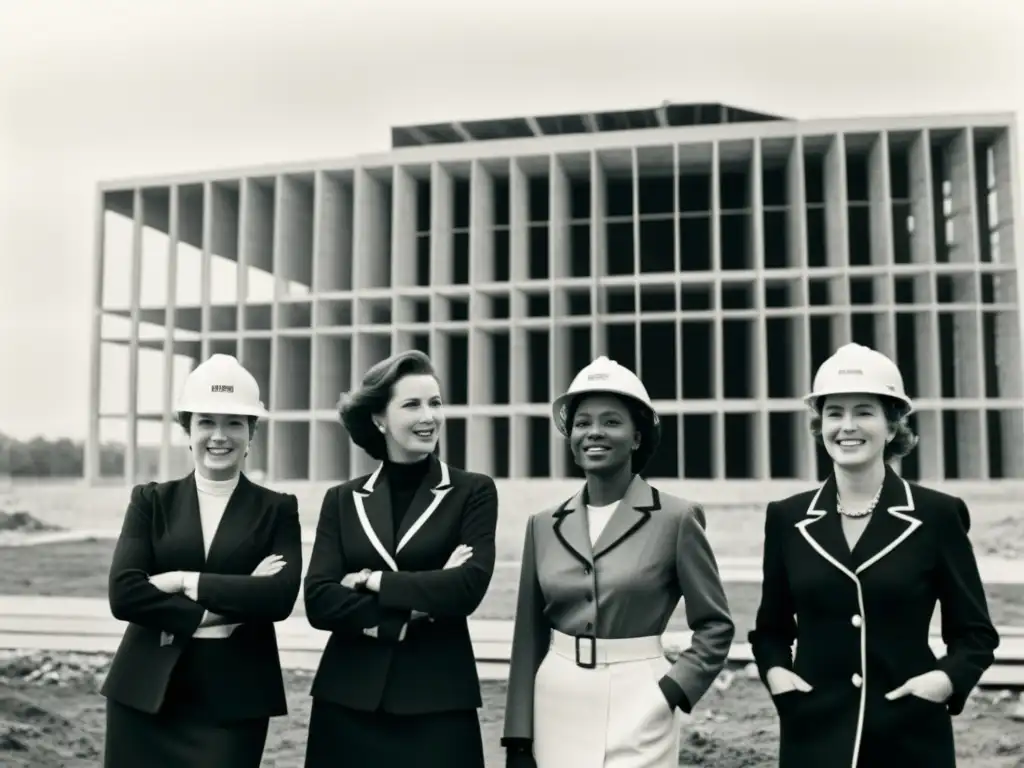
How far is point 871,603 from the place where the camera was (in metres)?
2.55

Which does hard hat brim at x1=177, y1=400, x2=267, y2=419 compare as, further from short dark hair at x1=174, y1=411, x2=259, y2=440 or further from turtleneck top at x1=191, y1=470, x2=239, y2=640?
turtleneck top at x1=191, y1=470, x2=239, y2=640

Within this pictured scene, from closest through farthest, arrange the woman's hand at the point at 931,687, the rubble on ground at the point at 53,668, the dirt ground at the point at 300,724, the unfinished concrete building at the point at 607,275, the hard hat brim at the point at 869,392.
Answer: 1. the woman's hand at the point at 931,687
2. the hard hat brim at the point at 869,392
3. the dirt ground at the point at 300,724
4. the rubble on ground at the point at 53,668
5. the unfinished concrete building at the point at 607,275

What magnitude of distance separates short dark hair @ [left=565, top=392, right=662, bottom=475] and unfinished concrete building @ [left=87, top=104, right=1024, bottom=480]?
3.44 metres

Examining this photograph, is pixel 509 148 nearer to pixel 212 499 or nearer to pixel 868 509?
pixel 212 499

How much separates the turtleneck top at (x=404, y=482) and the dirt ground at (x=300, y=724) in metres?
2.83

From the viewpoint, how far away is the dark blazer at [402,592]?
2.76 m

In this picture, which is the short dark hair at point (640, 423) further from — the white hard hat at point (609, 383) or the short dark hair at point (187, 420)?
the short dark hair at point (187, 420)

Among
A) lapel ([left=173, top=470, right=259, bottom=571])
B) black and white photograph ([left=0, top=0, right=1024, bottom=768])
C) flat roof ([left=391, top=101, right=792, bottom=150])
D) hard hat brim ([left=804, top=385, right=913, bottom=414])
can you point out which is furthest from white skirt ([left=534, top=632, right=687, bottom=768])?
flat roof ([left=391, top=101, right=792, bottom=150])

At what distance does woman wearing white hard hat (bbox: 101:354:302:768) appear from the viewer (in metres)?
2.84

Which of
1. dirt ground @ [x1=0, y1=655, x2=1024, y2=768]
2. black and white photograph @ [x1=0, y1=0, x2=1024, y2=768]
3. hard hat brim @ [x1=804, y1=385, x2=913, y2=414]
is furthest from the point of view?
black and white photograph @ [x1=0, y1=0, x2=1024, y2=768]

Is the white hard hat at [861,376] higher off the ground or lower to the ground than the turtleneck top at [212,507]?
higher

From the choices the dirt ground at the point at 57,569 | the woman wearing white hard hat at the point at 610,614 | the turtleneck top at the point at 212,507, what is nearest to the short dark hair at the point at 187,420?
the turtleneck top at the point at 212,507

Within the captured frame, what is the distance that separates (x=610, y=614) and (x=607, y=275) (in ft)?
15.3

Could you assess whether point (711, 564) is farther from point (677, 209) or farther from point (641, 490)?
point (677, 209)
